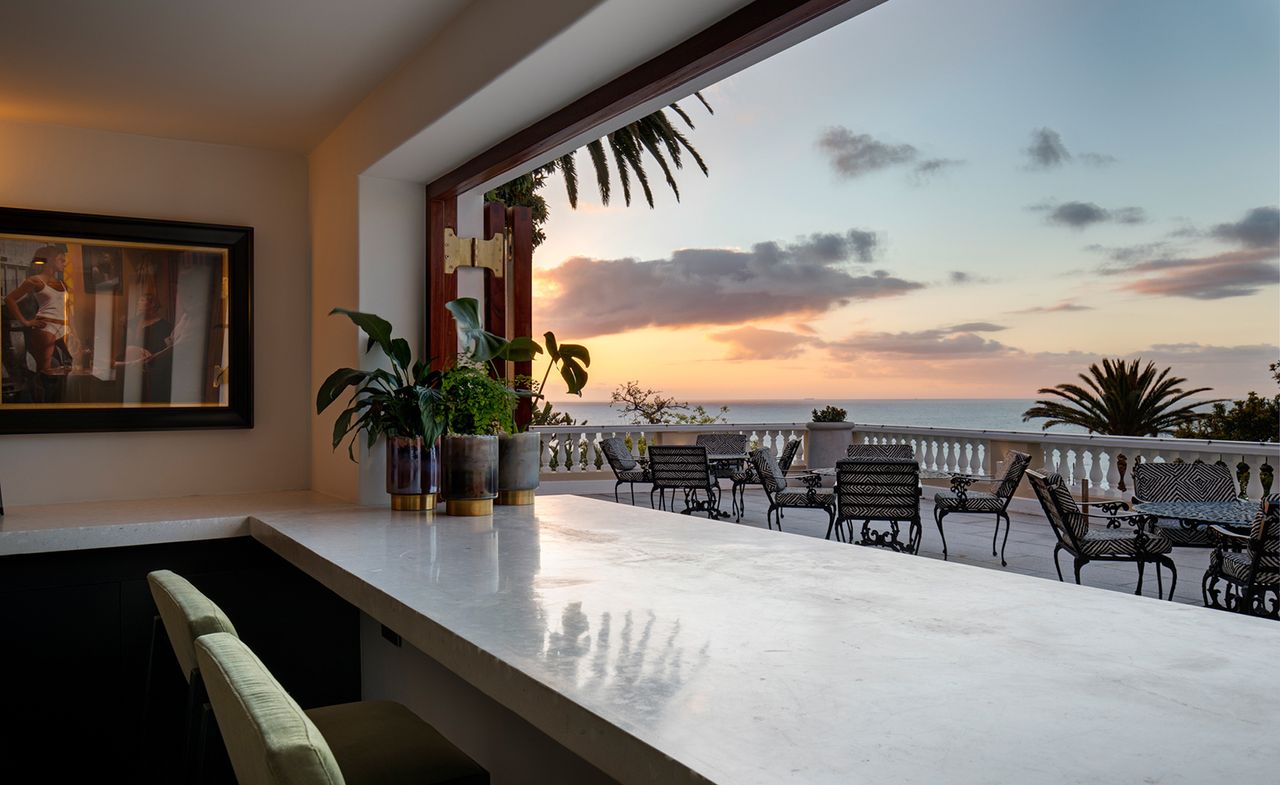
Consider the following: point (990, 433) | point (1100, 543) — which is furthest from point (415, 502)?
point (990, 433)

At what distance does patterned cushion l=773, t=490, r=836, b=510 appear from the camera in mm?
7219

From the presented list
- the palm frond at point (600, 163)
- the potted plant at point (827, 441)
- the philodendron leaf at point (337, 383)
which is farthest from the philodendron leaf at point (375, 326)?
the potted plant at point (827, 441)

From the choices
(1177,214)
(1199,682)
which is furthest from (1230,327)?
(1199,682)

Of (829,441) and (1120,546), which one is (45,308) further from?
(829,441)

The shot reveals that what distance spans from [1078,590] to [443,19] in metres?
2.08

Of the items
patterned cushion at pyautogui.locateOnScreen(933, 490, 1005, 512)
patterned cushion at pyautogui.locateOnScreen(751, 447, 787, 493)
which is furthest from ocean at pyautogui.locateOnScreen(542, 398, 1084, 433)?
patterned cushion at pyautogui.locateOnScreen(933, 490, 1005, 512)

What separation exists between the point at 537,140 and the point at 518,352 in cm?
75

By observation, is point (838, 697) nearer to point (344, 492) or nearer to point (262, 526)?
point (262, 526)

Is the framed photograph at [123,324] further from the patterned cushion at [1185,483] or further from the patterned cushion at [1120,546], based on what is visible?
the patterned cushion at [1185,483]

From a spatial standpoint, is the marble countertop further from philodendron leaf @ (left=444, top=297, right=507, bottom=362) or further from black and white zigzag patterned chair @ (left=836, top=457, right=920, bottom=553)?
black and white zigzag patterned chair @ (left=836, top=457, right=920, bottom=553)

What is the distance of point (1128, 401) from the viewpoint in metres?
11.2

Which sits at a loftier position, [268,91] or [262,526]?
[268,91]

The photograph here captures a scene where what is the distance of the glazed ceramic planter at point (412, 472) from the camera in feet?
9.43

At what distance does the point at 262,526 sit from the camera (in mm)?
2711
